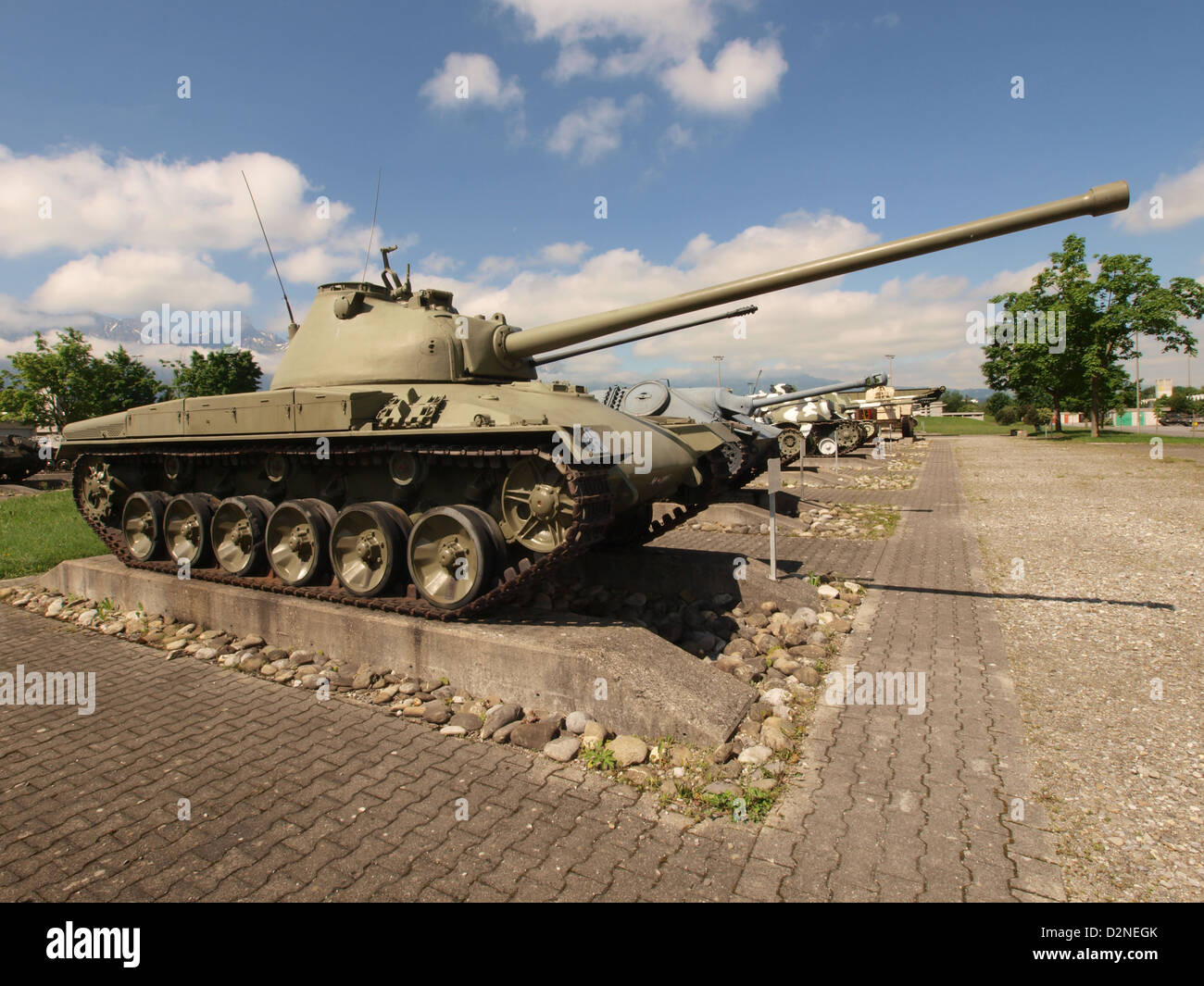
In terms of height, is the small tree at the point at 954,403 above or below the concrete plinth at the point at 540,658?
above

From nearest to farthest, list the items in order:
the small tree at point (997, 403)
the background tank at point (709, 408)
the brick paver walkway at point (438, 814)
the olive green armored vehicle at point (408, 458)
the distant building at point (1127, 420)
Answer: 1. the brick paver walkway at point (438, 814)
2. the olive green armored vehicle at point (408, 458)
3. the background tank at point (709, 408)
4. the distant building at point (1127, 420)
5. the small tree at point (997, 403)

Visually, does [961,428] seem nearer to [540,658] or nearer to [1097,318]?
[1097,318]

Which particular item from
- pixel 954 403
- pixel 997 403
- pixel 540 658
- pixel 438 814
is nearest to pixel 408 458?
pixel 540 658

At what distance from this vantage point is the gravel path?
340 cm

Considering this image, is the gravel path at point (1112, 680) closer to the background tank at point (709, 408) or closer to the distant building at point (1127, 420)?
the background tank at point (709, 408)

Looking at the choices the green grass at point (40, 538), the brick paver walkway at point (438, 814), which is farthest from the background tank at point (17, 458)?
the brick paver walkway at point (438, 814)

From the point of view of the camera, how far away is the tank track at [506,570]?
528 cm

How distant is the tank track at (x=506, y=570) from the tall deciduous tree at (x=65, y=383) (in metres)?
42.9

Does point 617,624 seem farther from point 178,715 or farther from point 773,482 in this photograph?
point 773,482

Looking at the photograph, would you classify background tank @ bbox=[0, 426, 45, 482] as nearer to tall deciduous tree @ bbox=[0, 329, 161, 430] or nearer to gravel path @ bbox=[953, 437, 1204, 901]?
tall deciduous tree @ bbox=[0, 329, 161, 430]

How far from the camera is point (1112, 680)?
5.56 metres

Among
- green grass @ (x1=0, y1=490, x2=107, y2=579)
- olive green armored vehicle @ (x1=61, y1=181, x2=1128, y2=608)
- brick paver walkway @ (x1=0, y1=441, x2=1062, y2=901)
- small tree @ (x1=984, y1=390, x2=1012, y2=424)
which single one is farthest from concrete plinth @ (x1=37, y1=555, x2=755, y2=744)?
small tree @ (x1=984, y1=390, x2=1012, y2=424)

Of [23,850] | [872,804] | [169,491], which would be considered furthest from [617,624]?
[169,491]
